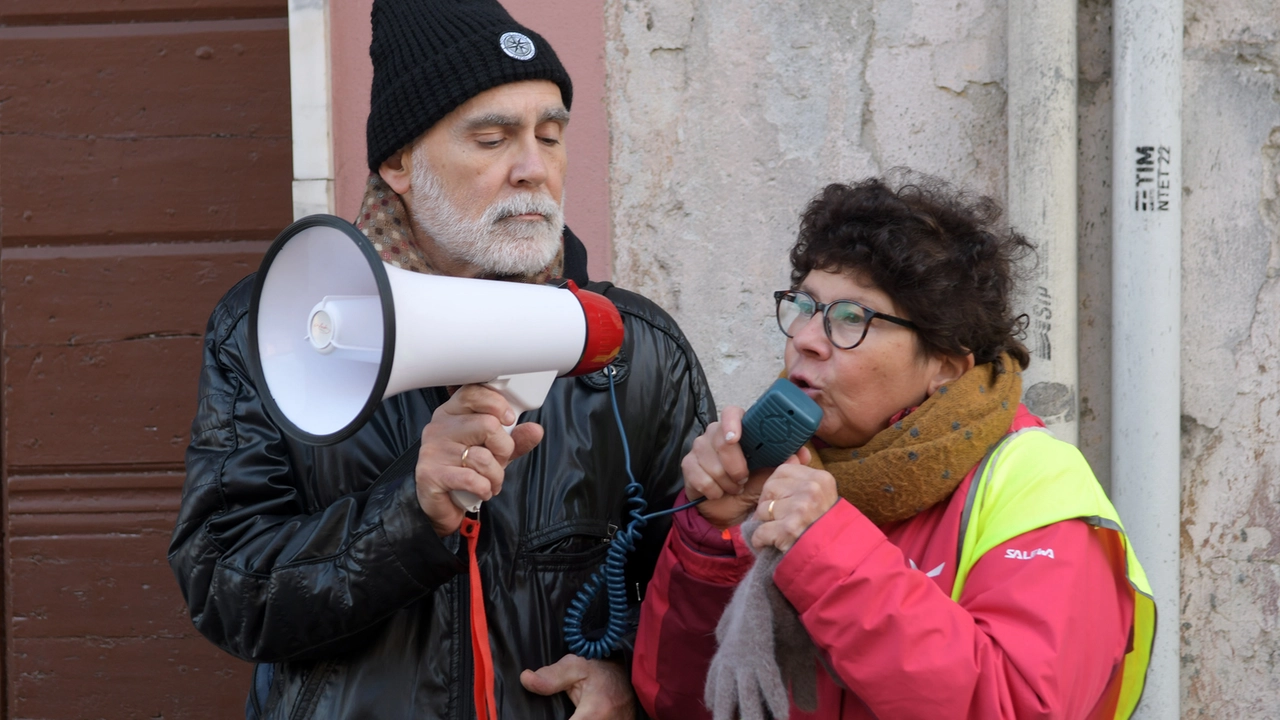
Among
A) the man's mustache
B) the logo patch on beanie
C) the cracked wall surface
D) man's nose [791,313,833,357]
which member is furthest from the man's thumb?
the cracked wall surface

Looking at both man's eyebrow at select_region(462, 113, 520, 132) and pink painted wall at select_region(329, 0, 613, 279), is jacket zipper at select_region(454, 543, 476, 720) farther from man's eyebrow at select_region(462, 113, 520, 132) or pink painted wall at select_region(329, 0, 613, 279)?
pink painted wall at select_region(329, 0, 613, 279)

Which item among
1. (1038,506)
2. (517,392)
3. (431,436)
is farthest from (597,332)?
(1038,506)

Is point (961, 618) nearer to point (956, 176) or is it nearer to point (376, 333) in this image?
point (376, 333)

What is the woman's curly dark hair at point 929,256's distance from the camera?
1.56 m

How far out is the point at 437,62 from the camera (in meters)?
1.92

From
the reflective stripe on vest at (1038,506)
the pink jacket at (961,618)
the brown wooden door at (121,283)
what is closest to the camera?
the pink jacket at (961,618)

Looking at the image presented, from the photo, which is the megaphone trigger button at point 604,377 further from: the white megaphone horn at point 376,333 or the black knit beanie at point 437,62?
the black knit beanie at point 437,62

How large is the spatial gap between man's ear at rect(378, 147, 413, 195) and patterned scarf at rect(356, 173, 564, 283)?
0.04ft

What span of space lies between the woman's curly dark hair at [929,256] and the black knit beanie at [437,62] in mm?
611

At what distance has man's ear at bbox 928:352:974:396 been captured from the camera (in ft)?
5.29

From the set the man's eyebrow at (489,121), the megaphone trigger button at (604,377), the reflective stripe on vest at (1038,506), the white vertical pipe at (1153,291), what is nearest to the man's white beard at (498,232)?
the man's eyebrow at (489,121)

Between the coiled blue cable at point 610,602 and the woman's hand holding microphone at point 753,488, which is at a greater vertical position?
the woman's hand holding microphone at point 753,488

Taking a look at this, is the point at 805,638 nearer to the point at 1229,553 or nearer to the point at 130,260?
the point at 1229,553

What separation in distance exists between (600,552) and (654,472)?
0.61 feet
